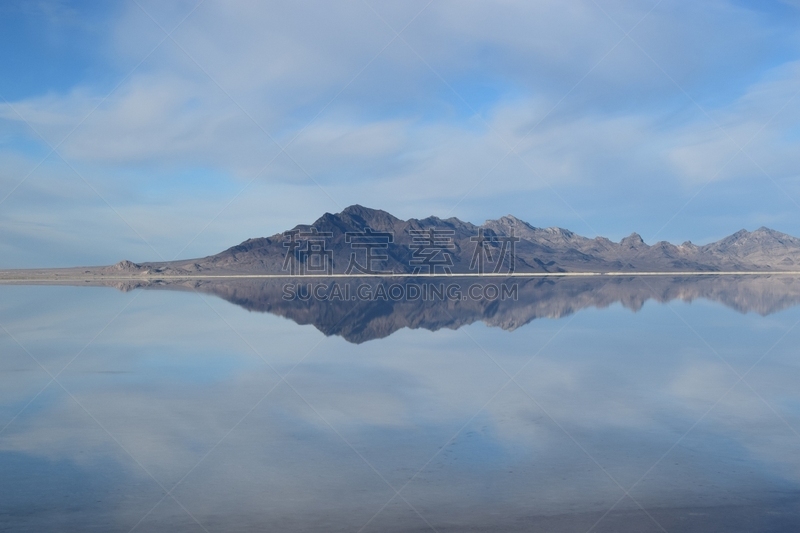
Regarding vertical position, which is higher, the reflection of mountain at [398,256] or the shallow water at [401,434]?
the reflection of mountain at [398,256]

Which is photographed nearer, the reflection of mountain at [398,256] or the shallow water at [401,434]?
the shallow water at [401,434]

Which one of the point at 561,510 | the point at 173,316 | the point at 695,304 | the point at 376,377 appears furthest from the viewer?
the point at 695,304

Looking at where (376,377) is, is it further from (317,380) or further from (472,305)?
(472,305)

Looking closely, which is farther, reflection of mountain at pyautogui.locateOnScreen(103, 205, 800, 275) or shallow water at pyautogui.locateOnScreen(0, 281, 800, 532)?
reflection of mountain at pyautogui.locateOnScreen(103, 205, 800, 275)

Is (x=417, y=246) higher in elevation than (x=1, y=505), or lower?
higher

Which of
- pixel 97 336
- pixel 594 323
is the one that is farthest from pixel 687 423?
pixel 97 336

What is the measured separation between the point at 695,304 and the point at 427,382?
1196 inches

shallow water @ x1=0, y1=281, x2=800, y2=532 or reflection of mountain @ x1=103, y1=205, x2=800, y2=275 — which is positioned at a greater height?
reflection of mountain @ x1=103, y1=205, x2=800, y2=275

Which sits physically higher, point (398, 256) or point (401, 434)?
point (398, 256)

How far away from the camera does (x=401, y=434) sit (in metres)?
12.2

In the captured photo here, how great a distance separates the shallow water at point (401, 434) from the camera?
28.1 ft

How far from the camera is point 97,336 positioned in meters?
26.1

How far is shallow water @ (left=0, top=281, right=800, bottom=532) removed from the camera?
8.56 metres

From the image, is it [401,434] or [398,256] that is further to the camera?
[398,256]
